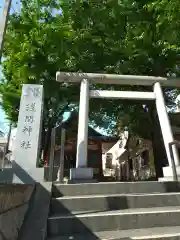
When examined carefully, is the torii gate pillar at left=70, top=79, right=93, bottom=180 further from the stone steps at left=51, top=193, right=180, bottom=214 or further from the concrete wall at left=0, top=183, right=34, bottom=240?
the concrete wall at left=0, top=183, right=34, bottom=240

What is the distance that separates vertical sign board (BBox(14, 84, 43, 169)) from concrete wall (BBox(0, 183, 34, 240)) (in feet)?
5.58

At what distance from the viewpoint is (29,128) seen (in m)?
5.42

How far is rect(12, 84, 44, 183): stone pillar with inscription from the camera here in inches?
192

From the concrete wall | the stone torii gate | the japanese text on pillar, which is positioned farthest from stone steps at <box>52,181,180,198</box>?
the stone torii gate

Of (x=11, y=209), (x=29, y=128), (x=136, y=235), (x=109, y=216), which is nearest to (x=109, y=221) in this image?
(x=109, y=216)

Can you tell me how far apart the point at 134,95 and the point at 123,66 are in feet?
5.71

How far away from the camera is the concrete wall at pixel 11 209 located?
2.35 meters

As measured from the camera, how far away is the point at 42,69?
1000cm

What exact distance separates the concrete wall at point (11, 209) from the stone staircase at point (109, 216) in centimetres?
55

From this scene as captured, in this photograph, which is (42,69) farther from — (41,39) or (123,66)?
(123,66)

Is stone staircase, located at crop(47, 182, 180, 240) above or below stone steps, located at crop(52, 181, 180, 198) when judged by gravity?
below

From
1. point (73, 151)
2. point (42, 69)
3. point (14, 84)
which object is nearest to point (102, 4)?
point (42, 69)

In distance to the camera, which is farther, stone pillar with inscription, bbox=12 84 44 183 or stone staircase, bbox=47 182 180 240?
stone pillar with inscription, bbox=12 84 44 183

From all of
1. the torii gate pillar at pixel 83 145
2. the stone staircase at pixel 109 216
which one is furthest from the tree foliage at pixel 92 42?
the stone staircase at pixel 109 216
